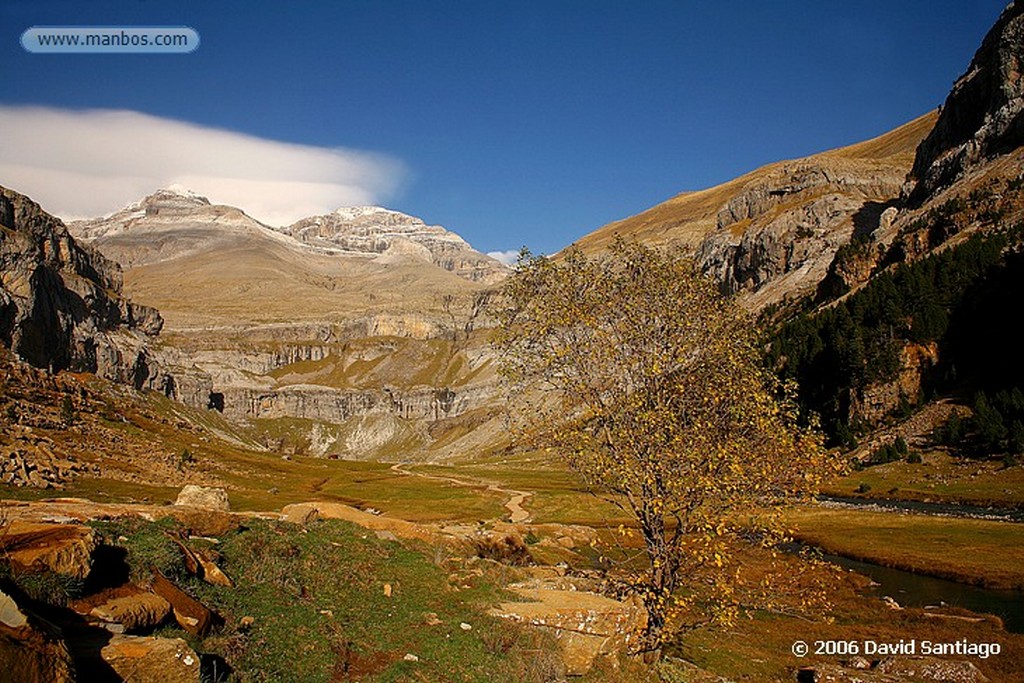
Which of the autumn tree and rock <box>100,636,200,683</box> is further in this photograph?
the autumn tree

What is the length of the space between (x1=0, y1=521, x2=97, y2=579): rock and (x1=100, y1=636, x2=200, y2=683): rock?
2.90 metres

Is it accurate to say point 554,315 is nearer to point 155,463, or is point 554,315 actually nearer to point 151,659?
point 151,659

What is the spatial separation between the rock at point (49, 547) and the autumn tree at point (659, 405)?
14091mm

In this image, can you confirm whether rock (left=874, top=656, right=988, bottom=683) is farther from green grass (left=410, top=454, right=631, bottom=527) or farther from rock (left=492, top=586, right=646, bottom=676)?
green grass (left=410, top=454, right=631, bottom=527)

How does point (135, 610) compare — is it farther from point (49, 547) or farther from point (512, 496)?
point (512, 496)

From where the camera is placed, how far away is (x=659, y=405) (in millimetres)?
21734

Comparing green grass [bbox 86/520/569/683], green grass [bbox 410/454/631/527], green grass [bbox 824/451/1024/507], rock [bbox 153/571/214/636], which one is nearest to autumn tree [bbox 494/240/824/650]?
green grass [bbox 86/520/569/683]

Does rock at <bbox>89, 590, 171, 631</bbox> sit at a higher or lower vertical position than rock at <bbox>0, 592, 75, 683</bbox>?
lower

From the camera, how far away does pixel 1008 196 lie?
155 metres

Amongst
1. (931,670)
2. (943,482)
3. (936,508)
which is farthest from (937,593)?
(943,482)

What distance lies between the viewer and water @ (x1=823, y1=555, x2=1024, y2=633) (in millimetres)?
42500

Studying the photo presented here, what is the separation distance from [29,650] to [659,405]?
716 inches

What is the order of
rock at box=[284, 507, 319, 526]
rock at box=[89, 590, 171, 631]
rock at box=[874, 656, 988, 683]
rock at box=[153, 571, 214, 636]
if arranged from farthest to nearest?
rock at box=[284, 507, 319, 526]
rock at box=[874, 656, 988, 683]
rock at box=[153, 571, 214, 636]
rock at box=[89, 590, 171, 631]

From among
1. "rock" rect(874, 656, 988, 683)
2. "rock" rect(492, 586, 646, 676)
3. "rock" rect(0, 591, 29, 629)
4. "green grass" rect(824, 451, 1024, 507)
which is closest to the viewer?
"rock" rect(0, 591, 29, 629)
